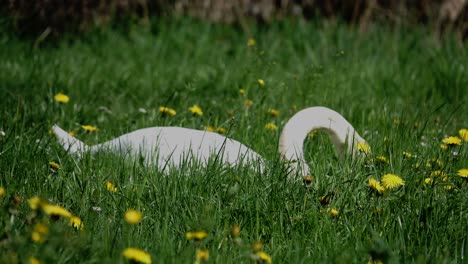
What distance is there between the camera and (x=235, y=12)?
681cm

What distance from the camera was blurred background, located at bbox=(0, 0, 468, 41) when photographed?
20.6 ft

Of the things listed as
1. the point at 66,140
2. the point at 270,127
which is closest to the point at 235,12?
the point at 270,127

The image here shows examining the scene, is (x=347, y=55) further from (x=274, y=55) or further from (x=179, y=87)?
(x=179, y=87)

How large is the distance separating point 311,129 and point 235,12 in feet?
12.0

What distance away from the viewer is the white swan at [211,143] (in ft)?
10.3

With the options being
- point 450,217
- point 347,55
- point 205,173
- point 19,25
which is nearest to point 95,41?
point 19,25

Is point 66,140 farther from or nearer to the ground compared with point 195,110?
nearer to the ground

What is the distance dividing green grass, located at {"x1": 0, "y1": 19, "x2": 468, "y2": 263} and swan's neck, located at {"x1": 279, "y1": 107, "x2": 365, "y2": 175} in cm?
7

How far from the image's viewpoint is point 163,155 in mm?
3225

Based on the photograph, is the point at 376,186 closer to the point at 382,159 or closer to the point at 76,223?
the point at 382,159

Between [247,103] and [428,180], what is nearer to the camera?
[428,180]

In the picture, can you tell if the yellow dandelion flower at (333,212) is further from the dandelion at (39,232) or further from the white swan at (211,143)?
the dandelion at (39,232)

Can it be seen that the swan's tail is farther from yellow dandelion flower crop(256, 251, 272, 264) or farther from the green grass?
yellow dandelion flower crop(256, 251, 272, 264)

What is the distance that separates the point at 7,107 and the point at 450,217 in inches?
96.5
